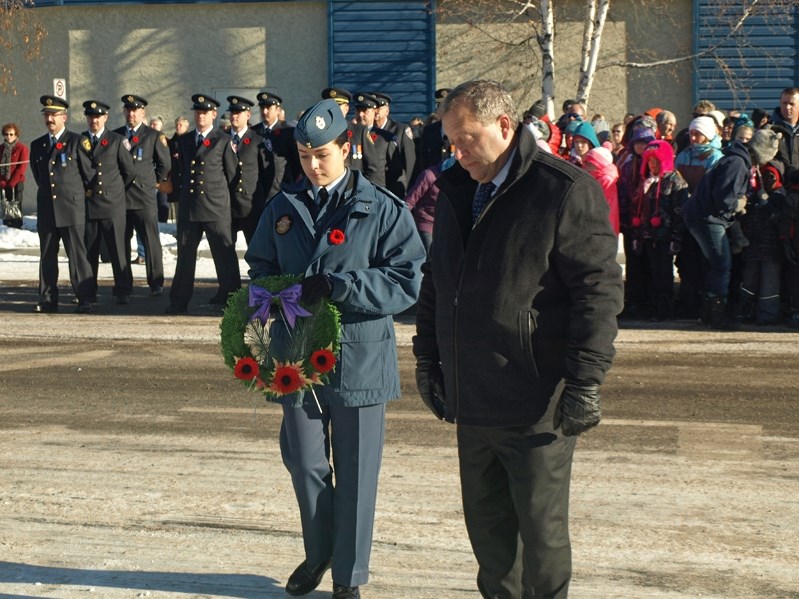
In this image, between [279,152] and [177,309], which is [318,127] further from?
[279,152]

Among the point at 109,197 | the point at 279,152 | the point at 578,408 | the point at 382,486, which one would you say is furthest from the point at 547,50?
the point at 578,408

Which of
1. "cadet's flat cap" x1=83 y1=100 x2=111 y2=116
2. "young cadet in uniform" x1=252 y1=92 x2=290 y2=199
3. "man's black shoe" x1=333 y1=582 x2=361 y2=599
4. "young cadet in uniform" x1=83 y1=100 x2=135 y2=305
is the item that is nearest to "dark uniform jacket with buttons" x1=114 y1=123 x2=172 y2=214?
"young cadet in uniform" x1=83 y1=100 x2=135 y2=305

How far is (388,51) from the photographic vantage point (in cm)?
2791

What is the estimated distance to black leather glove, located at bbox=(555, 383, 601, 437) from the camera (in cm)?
445

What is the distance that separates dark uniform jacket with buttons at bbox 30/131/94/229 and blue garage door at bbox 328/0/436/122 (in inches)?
549

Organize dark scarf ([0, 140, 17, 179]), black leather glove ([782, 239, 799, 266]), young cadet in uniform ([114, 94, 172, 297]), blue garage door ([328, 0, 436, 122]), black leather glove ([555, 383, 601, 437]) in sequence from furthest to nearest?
blue garage door ([328, 0, 436, 122]), dark scarf ([0, 140, 17, 179]), young cadet in uniform ([114, 94, 172, 297]), black leather glove ([782, 239, 799, 266]), black leather glove ([555, 383, 601, 437])

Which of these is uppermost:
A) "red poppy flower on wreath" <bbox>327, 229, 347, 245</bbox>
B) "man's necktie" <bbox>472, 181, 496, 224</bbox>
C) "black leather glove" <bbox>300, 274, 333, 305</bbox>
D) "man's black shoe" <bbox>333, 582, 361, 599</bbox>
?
"man's necktie" <bbox>472, 181, 496, 224</bbox>

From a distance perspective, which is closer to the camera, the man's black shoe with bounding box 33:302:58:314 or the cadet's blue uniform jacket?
the cadet's blue uniform jacket

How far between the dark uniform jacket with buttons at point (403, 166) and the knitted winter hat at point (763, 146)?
372 centimetres

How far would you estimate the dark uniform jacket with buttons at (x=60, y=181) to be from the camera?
14.2 m

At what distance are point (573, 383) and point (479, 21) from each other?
2371 centimetres

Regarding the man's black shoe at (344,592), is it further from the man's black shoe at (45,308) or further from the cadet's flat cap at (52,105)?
the cadet's flat cap at (52,105)

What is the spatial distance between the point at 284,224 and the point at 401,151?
9400mm

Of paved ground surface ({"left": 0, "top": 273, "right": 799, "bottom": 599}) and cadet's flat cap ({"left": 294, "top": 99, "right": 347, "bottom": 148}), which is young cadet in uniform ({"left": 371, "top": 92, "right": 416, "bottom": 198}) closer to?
paved ground surface ({"left": 0, "top": 273, "right": 799, "bottom": 599})
